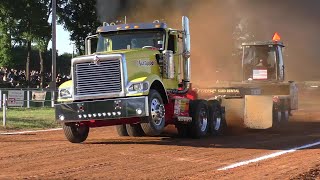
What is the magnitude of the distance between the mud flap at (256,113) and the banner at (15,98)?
974cm

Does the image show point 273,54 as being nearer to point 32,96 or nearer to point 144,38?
point 144,38

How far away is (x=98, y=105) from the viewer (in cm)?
987

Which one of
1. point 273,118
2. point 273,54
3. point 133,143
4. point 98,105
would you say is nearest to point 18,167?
point 98,105

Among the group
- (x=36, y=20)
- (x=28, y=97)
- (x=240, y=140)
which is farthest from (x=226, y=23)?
(x=36, y=20)

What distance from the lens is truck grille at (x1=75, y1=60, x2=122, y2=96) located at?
32.6ft

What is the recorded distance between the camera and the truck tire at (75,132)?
10805mm

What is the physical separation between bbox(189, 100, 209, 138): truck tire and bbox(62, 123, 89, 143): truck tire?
236 centimetres

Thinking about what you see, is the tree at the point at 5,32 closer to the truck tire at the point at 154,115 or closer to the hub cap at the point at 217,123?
the hub cap at the point at 217,123

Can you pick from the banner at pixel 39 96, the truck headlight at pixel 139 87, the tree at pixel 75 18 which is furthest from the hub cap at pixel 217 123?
the tree at pixel 75 18

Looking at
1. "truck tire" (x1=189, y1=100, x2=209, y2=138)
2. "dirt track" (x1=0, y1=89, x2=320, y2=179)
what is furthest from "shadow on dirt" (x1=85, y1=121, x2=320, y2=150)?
"truck tire" (x1=189, y1=100, x2=209, y2=138)

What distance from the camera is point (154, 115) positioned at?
10086 millimetres

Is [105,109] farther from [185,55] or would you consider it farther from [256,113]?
[256,113]

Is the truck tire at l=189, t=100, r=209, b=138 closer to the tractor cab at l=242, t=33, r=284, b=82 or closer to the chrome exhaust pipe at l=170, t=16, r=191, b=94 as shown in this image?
the chrome exhaust pipe at l=170, t=16, r=191, b=94

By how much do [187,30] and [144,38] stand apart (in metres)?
1.11
